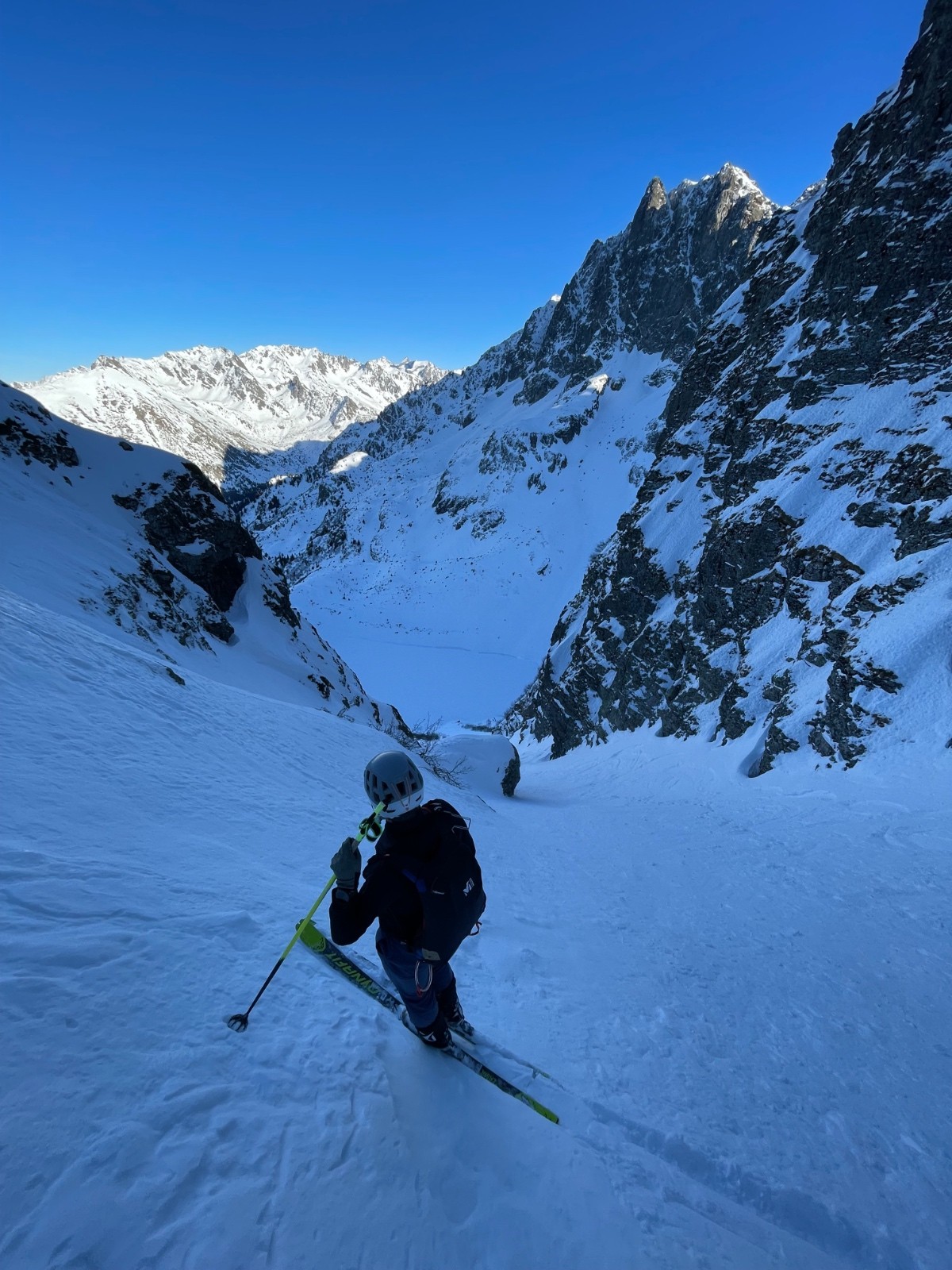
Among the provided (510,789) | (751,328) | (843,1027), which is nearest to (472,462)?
(751,328)

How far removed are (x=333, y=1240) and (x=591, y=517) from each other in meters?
63.4

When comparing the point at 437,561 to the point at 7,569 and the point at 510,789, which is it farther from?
the point at 7,569

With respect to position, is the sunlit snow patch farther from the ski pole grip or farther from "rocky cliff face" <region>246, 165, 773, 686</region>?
the ski pole grip


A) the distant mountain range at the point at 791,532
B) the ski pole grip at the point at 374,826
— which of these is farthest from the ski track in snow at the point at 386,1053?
the distant mountain range at the point at 791,532

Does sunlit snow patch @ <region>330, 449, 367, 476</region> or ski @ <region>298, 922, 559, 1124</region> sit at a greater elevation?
sunlit snow patch @ <region>330, 449, 367, 476</region>

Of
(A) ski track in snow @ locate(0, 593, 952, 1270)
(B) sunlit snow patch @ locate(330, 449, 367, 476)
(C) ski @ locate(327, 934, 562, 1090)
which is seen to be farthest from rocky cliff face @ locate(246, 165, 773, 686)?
(C) ski @ locate(327, 934, 562, 1090)

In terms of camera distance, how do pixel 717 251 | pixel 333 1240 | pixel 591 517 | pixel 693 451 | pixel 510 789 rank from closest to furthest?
pixel 333 1240, pixel 510 789, pixel 693 451, pixel 591 517, pixel 717 251

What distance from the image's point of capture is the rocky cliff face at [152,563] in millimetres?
14016

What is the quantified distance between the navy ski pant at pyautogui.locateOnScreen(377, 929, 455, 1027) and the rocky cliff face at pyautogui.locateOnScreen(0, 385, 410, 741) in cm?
1124

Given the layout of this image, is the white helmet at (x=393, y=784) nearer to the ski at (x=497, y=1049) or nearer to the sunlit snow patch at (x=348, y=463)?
the ski at (x=497, y=1049)

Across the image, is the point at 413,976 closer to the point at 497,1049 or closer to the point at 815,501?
the point at 497,1049

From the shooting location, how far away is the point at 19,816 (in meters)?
4.15

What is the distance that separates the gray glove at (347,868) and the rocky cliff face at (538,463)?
4435 cm

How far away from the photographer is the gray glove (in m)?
3.12
